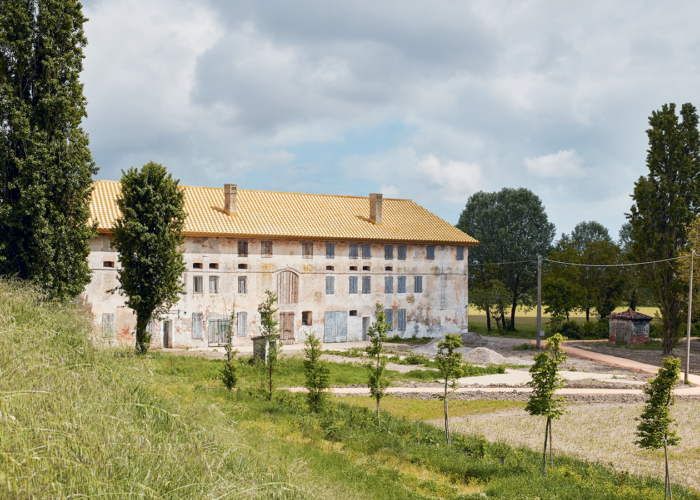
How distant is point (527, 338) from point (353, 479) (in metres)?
42.8

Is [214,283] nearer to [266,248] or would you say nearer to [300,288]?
[266,248]

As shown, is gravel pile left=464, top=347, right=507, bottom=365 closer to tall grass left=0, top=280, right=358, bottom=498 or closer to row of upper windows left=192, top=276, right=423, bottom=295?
row of upper windows left=192, top=276, right=423, bottom=295

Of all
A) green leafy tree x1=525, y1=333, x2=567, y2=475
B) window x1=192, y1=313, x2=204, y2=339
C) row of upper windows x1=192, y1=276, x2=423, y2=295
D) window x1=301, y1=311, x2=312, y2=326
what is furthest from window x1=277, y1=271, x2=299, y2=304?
green leafy tree x1=525, y1=333, x2=567, y2=475

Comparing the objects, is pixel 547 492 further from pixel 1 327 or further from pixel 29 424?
pixel 1 327

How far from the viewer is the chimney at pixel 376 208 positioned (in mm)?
45531

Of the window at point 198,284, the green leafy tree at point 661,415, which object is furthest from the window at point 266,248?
the green leafy tree at point 661,415

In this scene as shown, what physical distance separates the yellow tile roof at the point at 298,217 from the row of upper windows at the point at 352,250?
707 millimetres

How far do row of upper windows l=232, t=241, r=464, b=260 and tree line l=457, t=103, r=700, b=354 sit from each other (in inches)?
464

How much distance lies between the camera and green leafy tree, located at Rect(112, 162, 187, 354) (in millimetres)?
28344

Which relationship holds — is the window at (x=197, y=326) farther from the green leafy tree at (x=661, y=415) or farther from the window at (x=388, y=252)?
the green leafy tree at (x=661, y=415)

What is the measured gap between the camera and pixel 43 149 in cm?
2425

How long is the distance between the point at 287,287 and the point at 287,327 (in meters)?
2.93

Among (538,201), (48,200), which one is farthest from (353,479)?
(538,201)

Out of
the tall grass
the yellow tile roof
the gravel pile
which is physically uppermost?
the yellow tile roof
